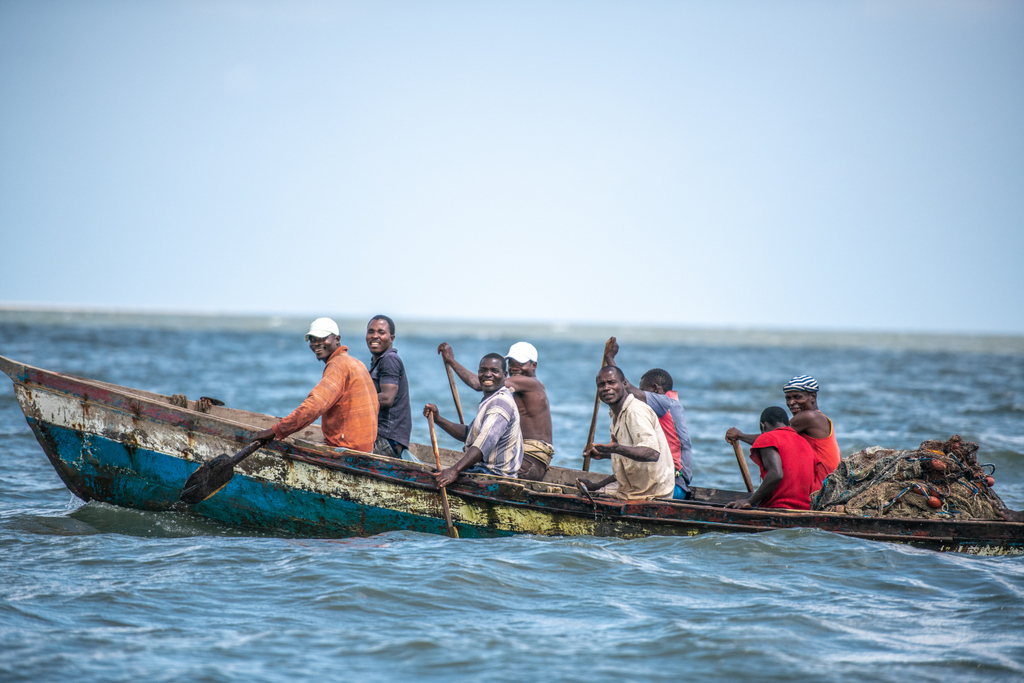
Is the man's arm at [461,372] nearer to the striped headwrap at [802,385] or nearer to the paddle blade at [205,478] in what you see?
the paddle blade at [205,478]

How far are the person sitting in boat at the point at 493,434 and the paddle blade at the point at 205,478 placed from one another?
184cm

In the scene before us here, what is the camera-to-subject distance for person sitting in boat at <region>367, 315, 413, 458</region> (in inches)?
320

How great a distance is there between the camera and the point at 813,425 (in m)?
7.39

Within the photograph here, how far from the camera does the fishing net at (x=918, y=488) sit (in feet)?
23.5

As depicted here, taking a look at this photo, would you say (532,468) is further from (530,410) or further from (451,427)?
(451,427)

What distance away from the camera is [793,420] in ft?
24.4

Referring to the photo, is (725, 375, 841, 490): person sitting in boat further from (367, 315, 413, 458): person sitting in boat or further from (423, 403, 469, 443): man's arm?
(367, 315, 413, 458): person sitting in boat

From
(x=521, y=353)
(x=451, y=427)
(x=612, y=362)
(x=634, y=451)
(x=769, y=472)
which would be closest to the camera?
(x=634, y=451)

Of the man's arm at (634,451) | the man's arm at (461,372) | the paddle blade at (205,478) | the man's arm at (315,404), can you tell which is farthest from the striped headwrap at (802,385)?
the paddle blade at (205,478)

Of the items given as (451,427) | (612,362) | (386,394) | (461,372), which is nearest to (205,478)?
(386,394)

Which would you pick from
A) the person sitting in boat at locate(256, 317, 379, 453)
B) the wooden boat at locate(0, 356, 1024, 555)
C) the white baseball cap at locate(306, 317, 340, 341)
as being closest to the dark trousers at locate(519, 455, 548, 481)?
the wooden boat at locate(0, 356, 1024, 555)

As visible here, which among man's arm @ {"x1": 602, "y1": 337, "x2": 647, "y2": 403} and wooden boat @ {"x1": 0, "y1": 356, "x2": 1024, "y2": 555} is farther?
man's arm @ {"x1": 602, "y1": 337, "x2": 647, "y2": 403}

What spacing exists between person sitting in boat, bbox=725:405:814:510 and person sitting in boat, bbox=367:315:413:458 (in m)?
3.23

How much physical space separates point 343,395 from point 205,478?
137 centimetres
